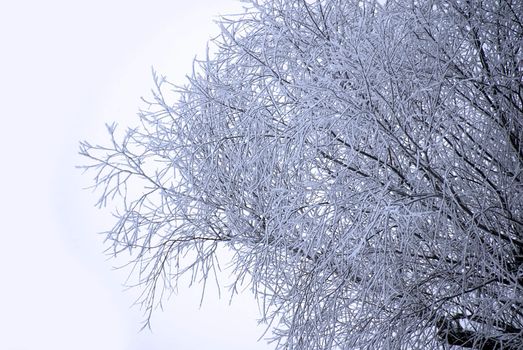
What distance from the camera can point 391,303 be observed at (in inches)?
103

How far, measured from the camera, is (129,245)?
2.74m

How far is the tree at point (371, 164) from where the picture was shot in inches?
84.3

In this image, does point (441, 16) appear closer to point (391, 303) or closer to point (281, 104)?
point (281, 104)

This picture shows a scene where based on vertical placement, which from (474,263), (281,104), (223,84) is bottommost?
(474,263)

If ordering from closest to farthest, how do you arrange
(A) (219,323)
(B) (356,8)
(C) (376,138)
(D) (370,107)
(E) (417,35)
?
1. (D) (370,107)
2. (C) (376,138)
3. (E) (417,35)
4. (B) (356,8)
5. (A) (219,323)

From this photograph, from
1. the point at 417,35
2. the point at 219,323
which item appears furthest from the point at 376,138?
the point at 219,323

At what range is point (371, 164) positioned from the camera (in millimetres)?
2371

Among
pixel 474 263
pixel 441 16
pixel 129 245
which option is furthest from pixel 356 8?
pixel 129 245

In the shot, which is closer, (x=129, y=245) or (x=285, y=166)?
(x=285, y=166)

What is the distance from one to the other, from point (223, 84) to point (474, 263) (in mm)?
977

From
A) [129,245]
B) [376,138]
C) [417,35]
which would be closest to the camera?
[376,138]

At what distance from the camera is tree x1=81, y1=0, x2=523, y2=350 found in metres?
2.14

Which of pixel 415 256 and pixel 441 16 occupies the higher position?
pixel 441 16

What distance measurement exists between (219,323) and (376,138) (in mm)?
4365
